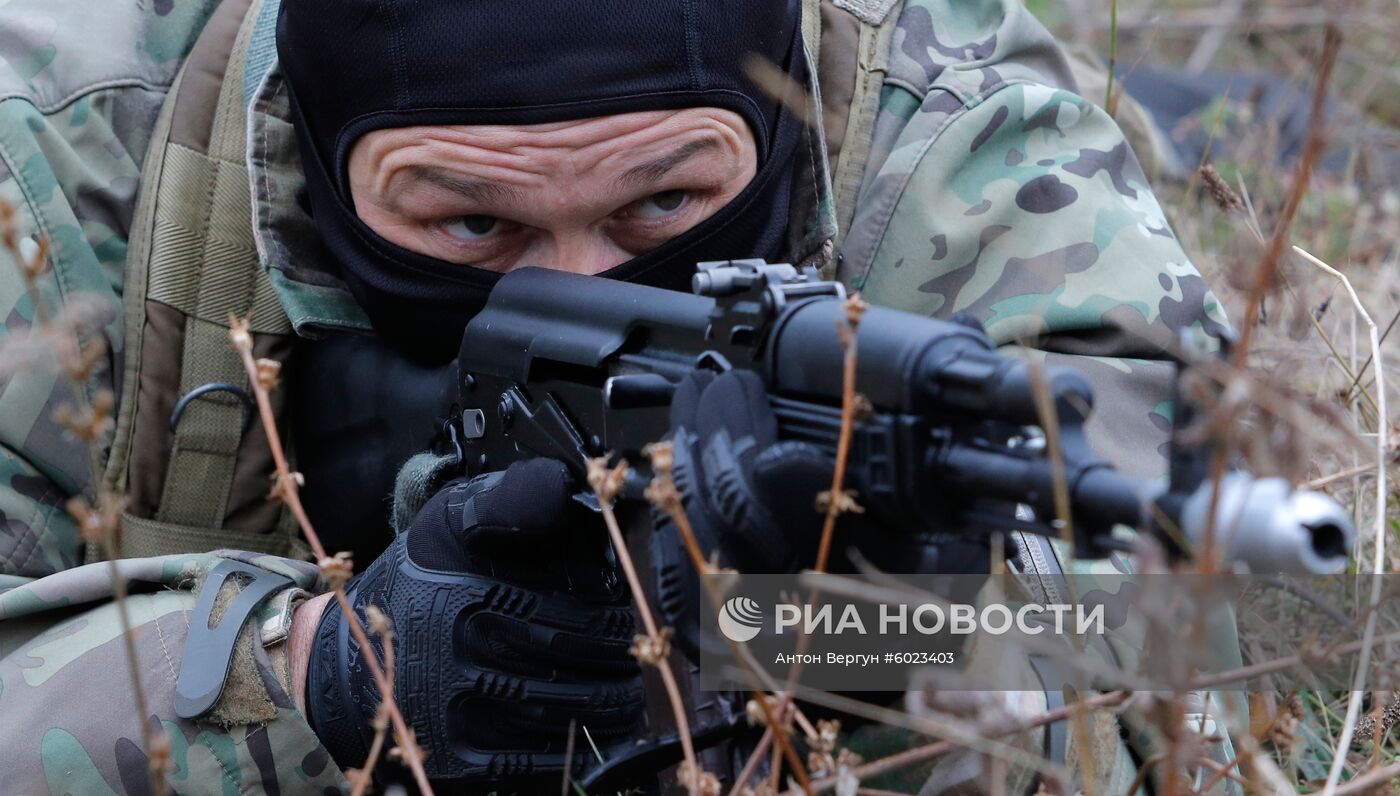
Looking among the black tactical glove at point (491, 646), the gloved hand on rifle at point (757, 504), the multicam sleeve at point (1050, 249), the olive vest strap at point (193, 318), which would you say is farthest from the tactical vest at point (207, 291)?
the gloved hand on rifle at point (757, 504)

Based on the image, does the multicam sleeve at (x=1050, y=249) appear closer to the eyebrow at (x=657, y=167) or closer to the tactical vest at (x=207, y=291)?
the tactical vest at (x=207, y=291)

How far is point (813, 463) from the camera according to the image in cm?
147

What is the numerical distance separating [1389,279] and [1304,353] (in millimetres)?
1328

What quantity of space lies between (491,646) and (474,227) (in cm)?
68

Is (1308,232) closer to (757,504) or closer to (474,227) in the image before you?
(474,227)

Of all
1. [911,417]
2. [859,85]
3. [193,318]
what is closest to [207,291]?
[193,318]

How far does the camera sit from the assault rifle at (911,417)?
1.22 m

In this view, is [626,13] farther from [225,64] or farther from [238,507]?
[238,507]

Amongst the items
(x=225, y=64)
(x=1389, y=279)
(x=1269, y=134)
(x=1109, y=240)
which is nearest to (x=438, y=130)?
(x=225, y=64)

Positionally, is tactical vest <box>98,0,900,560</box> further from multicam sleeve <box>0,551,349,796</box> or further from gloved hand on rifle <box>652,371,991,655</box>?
gloved hand on rifle <box>652,371,991,655</box>

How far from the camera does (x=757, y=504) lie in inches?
58.6

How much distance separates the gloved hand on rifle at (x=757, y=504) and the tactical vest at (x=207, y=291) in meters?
1.13

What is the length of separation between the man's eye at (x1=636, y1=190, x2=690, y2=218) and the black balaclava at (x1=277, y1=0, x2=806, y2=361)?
0.06 m

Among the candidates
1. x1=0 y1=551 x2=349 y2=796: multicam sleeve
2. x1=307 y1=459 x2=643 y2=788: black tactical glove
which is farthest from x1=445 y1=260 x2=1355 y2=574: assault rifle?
x1=0 y1=551 x2=349 y2=796: multicam sleeve
